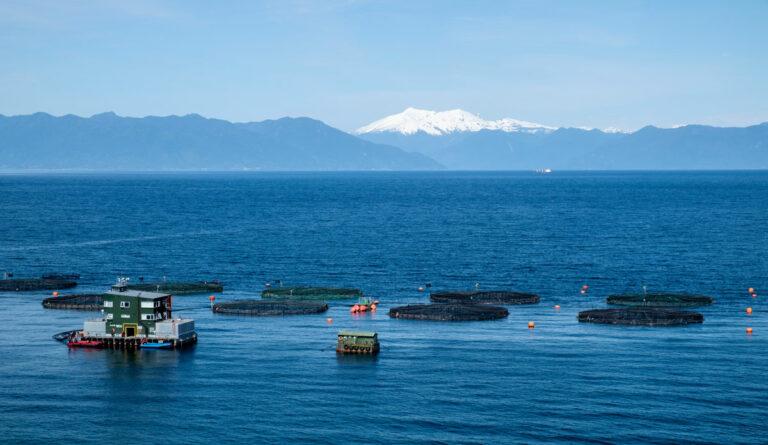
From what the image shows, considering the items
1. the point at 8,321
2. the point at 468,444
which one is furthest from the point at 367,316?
the point at 468,444

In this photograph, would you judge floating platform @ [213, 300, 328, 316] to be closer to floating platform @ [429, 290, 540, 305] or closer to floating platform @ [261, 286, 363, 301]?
floating platform @ [261, 286, 363, 301]

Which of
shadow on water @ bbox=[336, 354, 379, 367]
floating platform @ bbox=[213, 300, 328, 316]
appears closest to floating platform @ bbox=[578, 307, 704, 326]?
shadow on water @ bbox=[336, 354, 379, 367]

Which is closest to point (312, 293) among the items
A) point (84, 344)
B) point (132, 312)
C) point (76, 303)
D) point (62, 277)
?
point (76, 303)

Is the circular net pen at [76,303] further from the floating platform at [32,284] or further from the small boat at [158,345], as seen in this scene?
the small boat at [158,345]

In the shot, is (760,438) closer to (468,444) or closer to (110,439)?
(468,444)

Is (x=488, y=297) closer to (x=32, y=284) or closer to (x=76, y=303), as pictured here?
(x=76, y=303)
